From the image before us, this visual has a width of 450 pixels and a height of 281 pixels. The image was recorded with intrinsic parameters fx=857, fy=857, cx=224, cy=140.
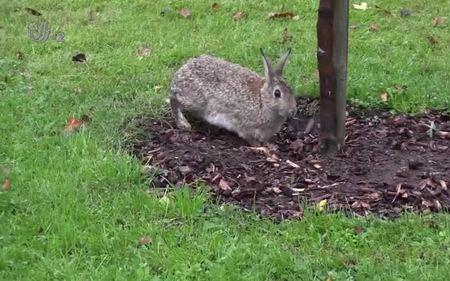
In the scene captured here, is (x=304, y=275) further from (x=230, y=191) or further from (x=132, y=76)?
(x=132, y=76)

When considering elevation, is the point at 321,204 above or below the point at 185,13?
above

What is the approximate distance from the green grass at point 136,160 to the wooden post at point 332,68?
1.06 meters

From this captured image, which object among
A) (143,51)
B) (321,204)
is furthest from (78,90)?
(321,204)

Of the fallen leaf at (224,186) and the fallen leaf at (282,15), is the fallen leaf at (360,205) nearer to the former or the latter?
the fallen leaf at (224,186)

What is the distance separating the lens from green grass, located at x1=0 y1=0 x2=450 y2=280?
4.61 meters

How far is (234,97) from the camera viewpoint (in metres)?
6.56

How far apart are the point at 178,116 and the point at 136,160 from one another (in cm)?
93

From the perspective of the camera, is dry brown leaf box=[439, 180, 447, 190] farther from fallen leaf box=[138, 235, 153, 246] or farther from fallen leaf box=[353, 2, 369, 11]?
fallen leaf box=[353, 2, 369, 11]

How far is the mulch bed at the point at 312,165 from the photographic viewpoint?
532 centimetres

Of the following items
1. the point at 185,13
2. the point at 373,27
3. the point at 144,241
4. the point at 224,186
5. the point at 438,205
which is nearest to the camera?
the point at 144,241

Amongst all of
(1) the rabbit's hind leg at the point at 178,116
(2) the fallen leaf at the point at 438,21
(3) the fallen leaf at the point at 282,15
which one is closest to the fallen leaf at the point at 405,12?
(2) the fallen leaf at the point at 438,21

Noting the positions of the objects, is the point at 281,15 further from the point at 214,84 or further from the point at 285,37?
the point at 214,84

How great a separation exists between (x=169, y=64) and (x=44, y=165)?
2.59 m

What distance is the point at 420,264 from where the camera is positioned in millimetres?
4543
